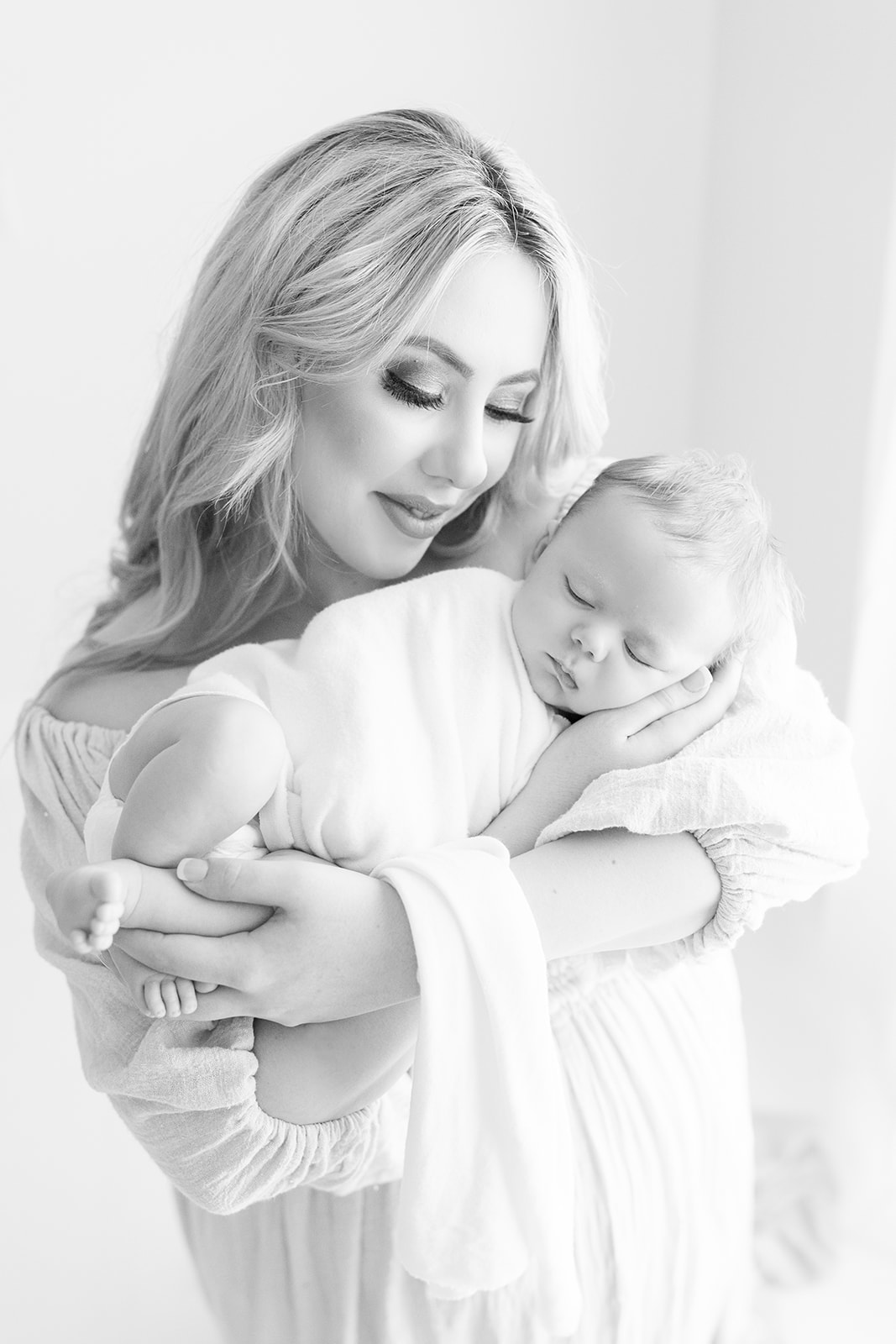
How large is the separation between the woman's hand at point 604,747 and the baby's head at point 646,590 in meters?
0.02

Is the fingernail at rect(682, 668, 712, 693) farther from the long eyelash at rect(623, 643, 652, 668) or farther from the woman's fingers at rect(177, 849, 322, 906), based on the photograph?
the woman's fingers at rect(177, 849, 322, 906)

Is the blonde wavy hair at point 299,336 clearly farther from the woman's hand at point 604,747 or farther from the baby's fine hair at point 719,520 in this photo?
the woman's hand at point 604,747

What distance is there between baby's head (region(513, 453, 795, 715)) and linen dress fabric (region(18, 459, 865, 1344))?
0.09 meters

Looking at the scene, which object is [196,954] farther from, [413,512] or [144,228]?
[144,228]

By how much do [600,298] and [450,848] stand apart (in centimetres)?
179

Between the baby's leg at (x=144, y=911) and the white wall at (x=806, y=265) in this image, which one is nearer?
the baby's leg at (x=144, y=911)

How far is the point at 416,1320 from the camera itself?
1439 mm

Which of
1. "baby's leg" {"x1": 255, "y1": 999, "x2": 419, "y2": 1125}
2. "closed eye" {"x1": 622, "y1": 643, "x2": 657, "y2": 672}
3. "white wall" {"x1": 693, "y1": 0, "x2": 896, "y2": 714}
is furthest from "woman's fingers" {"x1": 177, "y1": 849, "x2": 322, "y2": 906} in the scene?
"white wall" {"x1": 693, "y1": 0, "x2": 896, "y2": 714}

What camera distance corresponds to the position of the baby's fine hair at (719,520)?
1.25 metres

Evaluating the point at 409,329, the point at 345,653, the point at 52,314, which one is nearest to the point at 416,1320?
the point at 345,653

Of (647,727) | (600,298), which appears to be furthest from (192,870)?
(600,298)

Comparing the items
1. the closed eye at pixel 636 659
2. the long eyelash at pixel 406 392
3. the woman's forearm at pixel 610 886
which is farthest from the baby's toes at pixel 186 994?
the long eyelash at pixel 406 392

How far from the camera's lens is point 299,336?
1.31 m

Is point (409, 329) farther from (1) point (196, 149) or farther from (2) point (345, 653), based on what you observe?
(1) point (196, 149)
